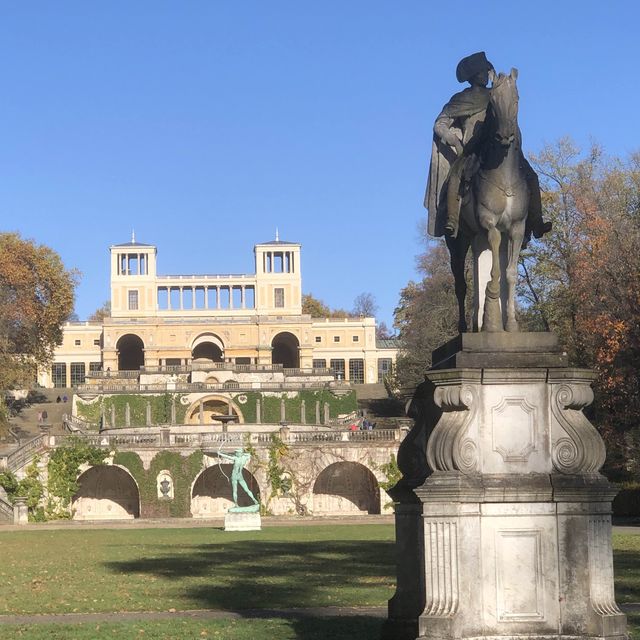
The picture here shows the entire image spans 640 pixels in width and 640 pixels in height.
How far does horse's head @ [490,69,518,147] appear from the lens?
9.95 meters

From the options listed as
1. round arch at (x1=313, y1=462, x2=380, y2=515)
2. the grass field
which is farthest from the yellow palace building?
the grass field

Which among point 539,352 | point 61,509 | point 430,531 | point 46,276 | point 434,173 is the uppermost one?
point 46,276

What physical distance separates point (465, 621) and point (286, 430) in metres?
45.9

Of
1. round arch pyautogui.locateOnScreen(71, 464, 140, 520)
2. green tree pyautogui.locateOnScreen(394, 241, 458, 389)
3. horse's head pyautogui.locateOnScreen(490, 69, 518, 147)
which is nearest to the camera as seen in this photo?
horse's head pyautogui.locateOnScreen(490, 69, 518, 147)

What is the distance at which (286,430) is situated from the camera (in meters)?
54.8

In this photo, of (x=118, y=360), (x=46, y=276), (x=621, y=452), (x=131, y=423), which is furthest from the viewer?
(x=118, y=360)

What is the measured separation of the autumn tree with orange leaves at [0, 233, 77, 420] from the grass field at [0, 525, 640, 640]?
44077mm

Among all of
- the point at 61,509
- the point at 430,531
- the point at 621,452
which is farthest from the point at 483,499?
the point at 61,509

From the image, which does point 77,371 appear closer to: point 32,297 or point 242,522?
point 32,297

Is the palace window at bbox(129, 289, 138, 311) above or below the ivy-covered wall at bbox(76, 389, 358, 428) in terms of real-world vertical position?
above

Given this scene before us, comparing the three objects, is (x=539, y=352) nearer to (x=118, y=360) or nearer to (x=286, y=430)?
(x=286, y=430)

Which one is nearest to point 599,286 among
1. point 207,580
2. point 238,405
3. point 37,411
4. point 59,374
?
point 207,580

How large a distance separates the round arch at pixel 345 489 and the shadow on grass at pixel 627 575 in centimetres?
3057

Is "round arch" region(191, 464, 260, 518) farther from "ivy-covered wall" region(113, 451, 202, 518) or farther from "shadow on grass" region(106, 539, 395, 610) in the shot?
"shadow on grass" region(106, 539, 395, 610)
